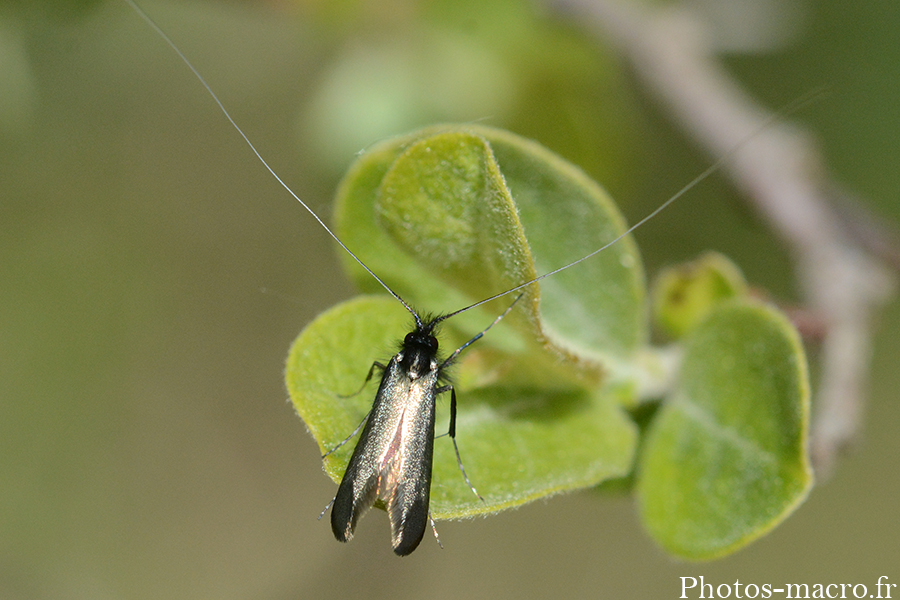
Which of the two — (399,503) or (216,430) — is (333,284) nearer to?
(216,430)

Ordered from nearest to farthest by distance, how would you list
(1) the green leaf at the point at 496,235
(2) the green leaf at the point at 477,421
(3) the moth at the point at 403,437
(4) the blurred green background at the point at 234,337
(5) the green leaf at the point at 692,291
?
(1) the green leaf at the point at 496,235 → (2) the green leaf at the point at 477,421 → (3) the moth at the point at 403,437 → (5) the green leaf at the point at 692,291 → (4) the blurred green background at the point at 234,337

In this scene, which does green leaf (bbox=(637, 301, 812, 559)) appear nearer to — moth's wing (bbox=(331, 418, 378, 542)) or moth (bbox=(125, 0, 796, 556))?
moth (bbox=(125, 0, 796, 556))

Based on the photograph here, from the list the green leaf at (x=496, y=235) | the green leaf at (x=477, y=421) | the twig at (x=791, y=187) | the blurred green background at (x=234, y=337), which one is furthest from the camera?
the blurred green background at (x=234, y=337)

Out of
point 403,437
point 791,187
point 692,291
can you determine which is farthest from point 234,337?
point 791,187

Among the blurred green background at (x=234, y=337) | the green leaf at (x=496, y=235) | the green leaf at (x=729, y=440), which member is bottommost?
the blurred green background at (x=234, y=337)

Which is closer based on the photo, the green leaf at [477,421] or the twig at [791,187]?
the green leaf at [477,421]

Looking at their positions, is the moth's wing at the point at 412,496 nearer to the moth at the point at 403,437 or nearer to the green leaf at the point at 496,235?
the moth at the point at 403,437

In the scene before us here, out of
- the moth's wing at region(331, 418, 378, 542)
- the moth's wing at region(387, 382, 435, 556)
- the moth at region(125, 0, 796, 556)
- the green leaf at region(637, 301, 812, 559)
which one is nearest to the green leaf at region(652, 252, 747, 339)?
the green leaf at region(637, 301, 812, 559)

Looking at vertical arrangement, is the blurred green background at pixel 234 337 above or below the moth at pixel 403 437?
below

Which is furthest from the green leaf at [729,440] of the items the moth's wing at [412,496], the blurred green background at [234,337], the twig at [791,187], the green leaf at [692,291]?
the blurred green background at [234,337]
